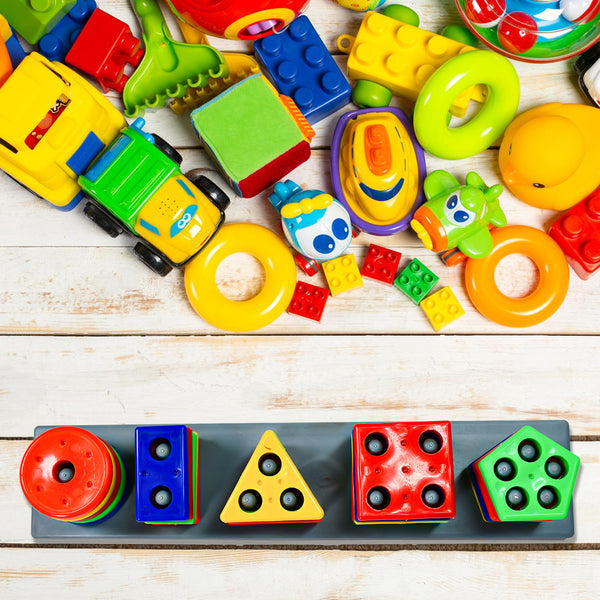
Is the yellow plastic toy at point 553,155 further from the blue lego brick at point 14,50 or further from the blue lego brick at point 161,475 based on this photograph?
the blue lego brick at point 14,50

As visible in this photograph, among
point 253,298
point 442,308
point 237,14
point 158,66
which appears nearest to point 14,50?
point 158,66

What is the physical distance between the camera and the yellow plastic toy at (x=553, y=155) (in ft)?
2.71

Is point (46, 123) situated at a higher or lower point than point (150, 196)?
higher

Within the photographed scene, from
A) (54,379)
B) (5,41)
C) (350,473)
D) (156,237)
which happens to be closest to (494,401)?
(350,473)

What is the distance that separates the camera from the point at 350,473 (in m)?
0.71

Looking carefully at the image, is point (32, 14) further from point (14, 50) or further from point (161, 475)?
point (161, 475)

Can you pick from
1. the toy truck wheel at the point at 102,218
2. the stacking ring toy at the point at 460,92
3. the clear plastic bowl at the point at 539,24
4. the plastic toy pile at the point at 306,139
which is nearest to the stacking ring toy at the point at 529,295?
the plastic toy pile at the point at 306,139

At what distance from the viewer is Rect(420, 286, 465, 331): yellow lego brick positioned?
0.87m

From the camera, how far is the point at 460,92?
0.86 metres

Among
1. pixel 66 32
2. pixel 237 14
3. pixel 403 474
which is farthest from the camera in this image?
pixel 66 32

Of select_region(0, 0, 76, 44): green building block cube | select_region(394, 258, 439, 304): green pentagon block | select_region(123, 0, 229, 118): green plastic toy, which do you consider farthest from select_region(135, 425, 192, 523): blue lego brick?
select_region(0, 0, 76, 44): green building block cube

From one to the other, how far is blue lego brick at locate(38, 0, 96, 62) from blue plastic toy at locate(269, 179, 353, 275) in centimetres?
37

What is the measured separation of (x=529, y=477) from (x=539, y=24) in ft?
1.98

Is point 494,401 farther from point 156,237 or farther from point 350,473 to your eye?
point 156,237
